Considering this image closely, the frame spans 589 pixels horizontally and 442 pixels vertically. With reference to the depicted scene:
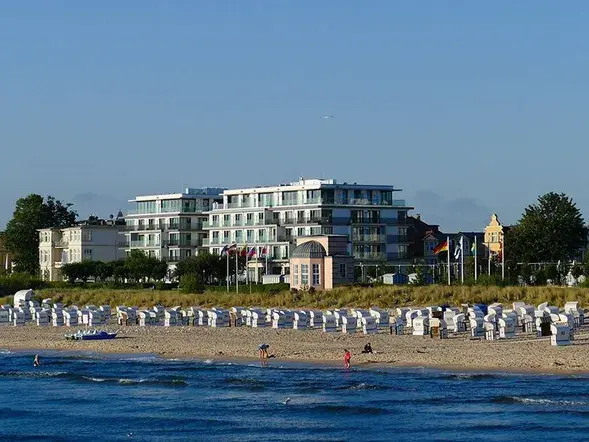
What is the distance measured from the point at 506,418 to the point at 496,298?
108 ft

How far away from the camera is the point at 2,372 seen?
4478 cm

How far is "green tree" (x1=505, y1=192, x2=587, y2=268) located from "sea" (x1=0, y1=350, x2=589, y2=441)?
197 ft

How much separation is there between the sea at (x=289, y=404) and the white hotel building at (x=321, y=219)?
63.1 m

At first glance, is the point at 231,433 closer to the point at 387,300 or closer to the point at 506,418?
the point at 506,418

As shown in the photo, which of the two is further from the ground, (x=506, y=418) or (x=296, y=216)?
(x=296, y=216)

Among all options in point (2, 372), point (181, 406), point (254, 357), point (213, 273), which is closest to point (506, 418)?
point (181, 406)

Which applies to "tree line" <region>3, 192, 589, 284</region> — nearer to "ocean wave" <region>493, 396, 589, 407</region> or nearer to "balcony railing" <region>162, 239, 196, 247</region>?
"balcony railing" <region>162, 239, 196, 247</region>

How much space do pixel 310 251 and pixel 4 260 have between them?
8137 centimetres

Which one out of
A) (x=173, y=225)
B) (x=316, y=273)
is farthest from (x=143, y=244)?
(x=316, y=273)

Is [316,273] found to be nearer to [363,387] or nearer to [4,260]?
[363,387]

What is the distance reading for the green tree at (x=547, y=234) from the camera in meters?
99.8

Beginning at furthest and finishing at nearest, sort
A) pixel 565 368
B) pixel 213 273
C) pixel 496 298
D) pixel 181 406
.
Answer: pixel 213 273
pixel 496 298
pixel 565 368
pixel 181 406

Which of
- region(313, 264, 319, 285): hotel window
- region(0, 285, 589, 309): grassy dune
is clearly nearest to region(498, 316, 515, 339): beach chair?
region(0, 285, 589, 309): grassy dune

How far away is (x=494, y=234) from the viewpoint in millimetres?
114062
